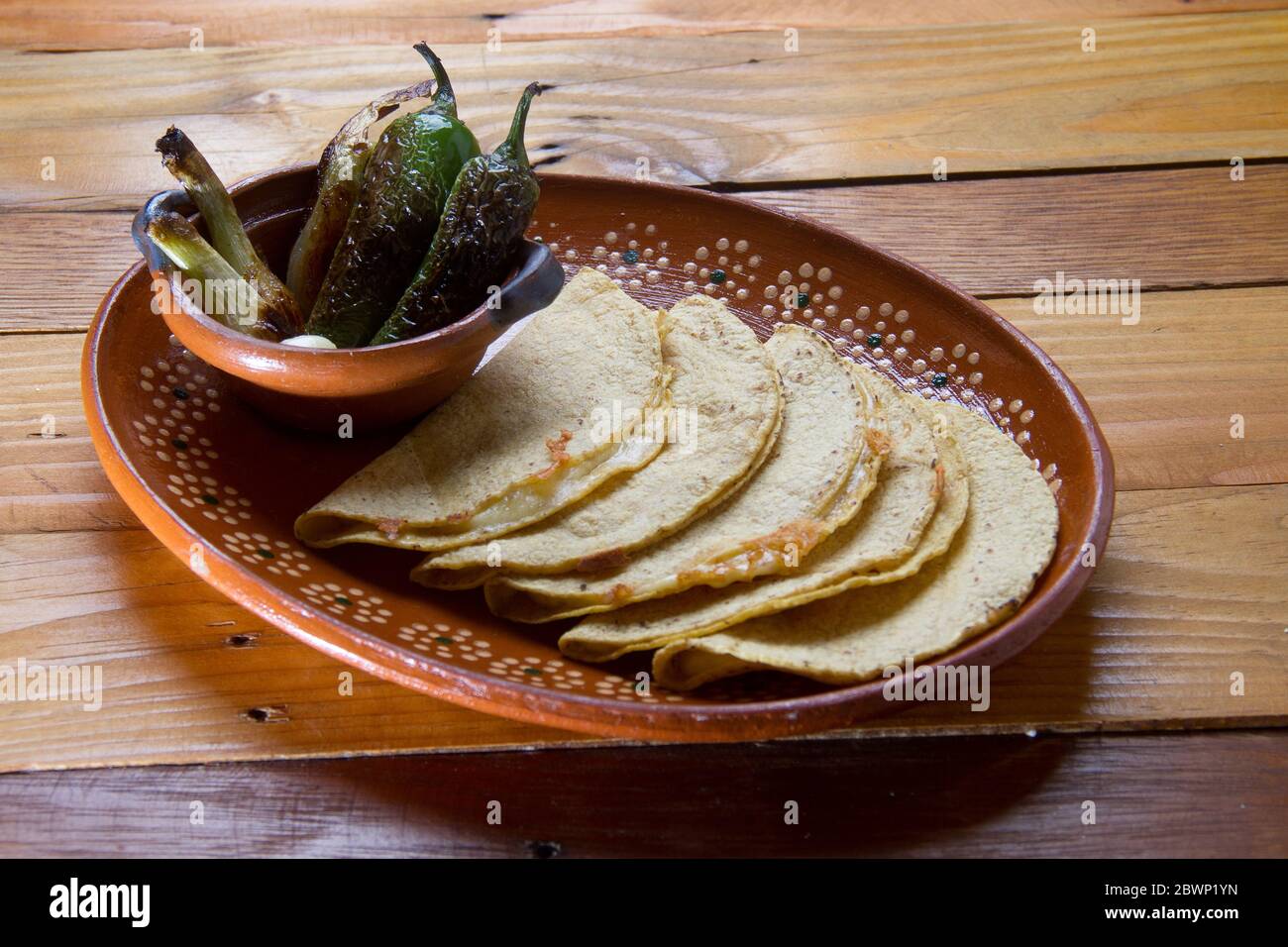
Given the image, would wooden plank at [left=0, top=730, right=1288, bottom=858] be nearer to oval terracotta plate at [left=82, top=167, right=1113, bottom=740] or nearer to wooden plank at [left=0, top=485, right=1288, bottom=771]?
wooden plank at [left=0, top=485, right=1288, bottom=771]

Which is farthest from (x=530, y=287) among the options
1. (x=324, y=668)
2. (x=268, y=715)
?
(x=268, y=715)

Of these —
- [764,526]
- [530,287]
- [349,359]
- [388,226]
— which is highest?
[388,226]

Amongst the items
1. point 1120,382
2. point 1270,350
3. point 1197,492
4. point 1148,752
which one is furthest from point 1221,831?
point 1270,350

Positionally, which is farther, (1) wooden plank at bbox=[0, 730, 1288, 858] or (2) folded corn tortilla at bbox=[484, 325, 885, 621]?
(2) folded corn tortilla at bbox=[484, 325, 885, 621]

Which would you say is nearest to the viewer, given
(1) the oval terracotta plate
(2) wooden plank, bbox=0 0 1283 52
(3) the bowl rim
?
(1) the oval terracotta plate

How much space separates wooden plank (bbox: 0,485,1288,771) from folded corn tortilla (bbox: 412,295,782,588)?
27 cm

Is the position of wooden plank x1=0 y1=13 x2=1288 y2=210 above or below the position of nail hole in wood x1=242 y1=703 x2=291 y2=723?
above

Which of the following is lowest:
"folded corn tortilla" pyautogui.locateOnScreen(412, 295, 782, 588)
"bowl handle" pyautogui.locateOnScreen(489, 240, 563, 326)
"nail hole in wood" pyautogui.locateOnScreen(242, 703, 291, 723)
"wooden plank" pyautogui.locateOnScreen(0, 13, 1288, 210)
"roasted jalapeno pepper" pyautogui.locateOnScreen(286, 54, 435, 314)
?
"nail hole in wood" pyautogui.locateOnScreen(242, 703, 291, 723)

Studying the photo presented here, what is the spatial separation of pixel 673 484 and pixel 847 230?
1.41m

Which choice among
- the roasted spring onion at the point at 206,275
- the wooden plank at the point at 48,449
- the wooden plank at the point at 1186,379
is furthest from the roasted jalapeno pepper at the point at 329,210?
the wooden plank at the point at 1186,379

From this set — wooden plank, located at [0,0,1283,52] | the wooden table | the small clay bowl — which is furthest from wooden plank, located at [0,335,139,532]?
wooden plank, located at [0,0,1283,52]

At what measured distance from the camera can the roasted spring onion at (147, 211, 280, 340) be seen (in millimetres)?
2438

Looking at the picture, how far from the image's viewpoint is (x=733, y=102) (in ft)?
13.4

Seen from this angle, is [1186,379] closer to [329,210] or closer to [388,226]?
[388,226]
